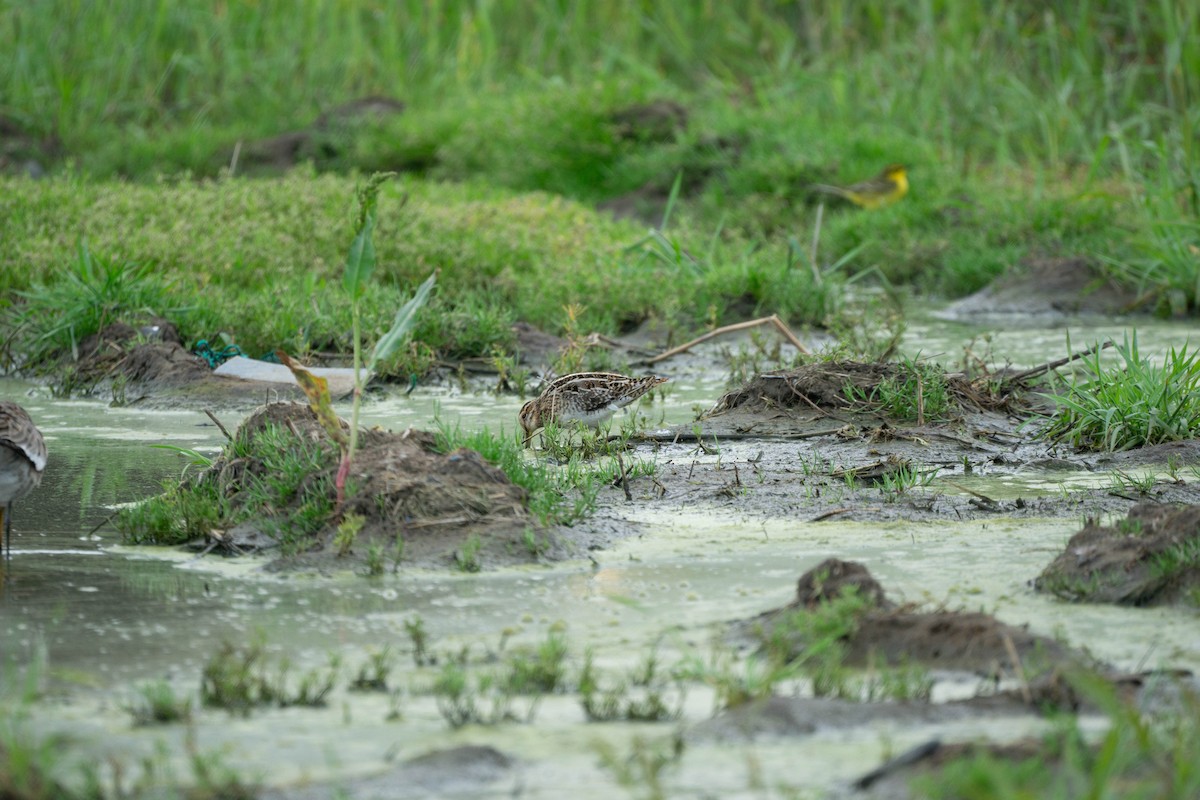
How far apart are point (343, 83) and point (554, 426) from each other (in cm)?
1089

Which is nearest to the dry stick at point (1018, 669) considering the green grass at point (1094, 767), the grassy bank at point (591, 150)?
the green grass at point (1094, 767)

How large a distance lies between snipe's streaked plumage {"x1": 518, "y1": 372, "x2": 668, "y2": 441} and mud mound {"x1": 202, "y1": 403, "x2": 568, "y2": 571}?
3.56ft

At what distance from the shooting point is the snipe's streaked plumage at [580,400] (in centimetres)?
629

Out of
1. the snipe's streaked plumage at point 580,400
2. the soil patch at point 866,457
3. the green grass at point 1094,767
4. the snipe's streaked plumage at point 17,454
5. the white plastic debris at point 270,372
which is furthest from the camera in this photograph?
the white plastic debris at point 270,372

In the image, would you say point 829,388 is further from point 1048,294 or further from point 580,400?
point 1048,294

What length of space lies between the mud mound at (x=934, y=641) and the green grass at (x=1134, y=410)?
2.51 m

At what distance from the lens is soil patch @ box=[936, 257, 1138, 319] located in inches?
412

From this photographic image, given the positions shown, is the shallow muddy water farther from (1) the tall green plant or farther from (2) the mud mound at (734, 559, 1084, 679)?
(1) the tall green plant

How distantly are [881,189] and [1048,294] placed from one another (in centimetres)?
209

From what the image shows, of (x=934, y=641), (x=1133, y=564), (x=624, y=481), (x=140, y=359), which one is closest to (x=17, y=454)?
(x=624, y=481)

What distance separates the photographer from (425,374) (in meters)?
8.17

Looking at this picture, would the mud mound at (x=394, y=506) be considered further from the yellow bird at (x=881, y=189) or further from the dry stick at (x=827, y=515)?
the yellow bird at (x=881, y=189)

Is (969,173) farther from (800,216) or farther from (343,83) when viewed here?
(343,83)

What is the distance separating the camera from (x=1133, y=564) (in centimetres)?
429
